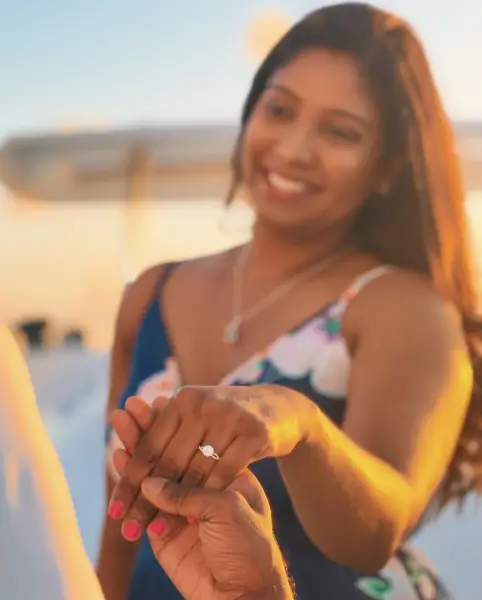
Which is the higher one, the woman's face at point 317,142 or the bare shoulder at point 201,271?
the woman's face at point 317,142

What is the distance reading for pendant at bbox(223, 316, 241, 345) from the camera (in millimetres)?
698

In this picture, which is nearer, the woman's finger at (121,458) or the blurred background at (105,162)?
the woman's finger at (121,458)

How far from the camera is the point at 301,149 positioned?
683mm

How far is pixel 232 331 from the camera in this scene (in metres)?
0.70

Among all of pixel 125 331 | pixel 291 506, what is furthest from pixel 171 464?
pixel 125 331

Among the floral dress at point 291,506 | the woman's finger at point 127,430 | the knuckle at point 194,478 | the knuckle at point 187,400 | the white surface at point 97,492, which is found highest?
the knuckle at point 187,400

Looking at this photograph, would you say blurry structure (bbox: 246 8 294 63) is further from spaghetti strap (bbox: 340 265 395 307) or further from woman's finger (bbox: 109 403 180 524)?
woman's finger (bbox: 109 403 180 524)

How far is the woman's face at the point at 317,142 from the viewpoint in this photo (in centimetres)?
67

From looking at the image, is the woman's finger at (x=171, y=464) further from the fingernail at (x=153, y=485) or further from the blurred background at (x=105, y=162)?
the blurred background at (x=105, y=162)

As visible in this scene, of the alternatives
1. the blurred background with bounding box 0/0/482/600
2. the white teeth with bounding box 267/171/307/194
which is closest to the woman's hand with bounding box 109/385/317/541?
the white teeth with bounding box 267/171/307/194

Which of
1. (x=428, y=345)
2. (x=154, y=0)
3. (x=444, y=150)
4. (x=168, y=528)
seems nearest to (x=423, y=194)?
(x=444, y=150)

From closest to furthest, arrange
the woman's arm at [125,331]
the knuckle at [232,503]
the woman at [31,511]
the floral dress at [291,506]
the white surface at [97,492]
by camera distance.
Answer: the woman at [31,511] < the knuckle at [232,503] < the floral dress at [291,506] < the woman's arm at [125,331] < the white surface at [97,492]

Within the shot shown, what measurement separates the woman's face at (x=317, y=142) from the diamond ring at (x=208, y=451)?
1.20 ft

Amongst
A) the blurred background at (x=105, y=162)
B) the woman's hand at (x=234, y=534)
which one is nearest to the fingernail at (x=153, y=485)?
the woman's hand at (x=234, y=534)
